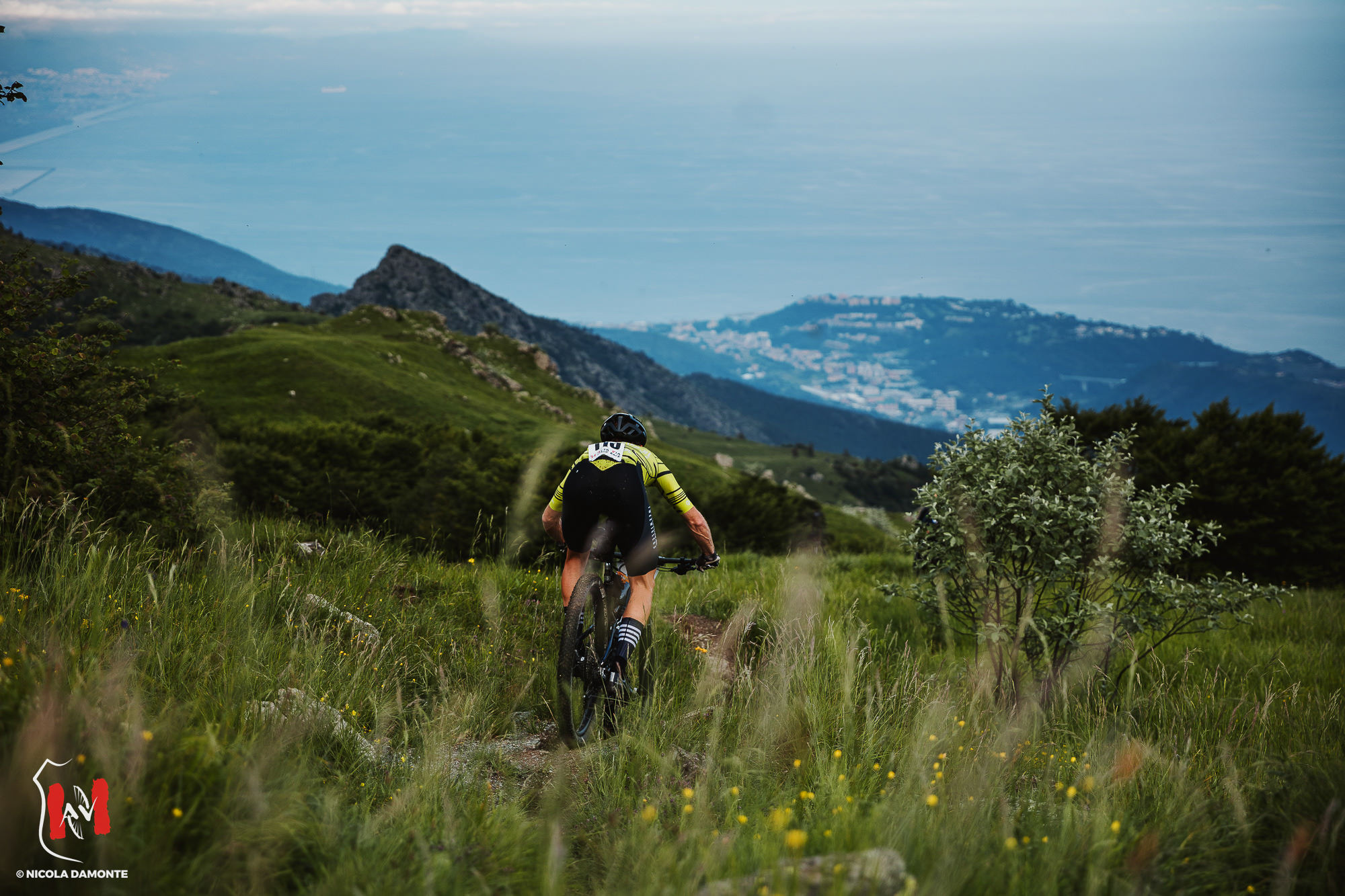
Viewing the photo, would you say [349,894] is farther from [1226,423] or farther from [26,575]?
[1226,423]

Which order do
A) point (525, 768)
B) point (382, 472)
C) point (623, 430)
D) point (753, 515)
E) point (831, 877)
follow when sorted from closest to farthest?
1. point (831, 877)
2. point (525, 768)
3. point (623, 430)
4. point (382, 472)
5. point (753, 515)

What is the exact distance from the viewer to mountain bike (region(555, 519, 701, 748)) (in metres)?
5.14

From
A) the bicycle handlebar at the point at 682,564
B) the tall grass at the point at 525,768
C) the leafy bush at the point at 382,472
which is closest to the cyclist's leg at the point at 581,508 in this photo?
the bicycle handlebar at the point at 682,564

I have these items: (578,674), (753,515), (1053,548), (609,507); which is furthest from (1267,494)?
(578,674)

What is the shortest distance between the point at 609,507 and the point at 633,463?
417 mm

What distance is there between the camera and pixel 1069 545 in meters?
7.14

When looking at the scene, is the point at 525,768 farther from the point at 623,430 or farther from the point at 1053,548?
the point at 1053,548

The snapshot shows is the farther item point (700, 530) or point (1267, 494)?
point (1267, 494)

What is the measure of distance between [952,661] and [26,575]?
25.4 feet

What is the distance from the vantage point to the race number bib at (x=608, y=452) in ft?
19.3

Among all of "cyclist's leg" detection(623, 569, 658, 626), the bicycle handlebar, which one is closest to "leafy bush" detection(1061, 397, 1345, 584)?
the bicycle handlebar

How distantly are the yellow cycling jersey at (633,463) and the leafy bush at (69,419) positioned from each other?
4.49 m

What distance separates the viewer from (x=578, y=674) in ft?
17.9

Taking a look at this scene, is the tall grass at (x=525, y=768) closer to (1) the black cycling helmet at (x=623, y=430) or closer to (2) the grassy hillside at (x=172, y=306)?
(1) the black cycling helmet at (x=623, y=430)
